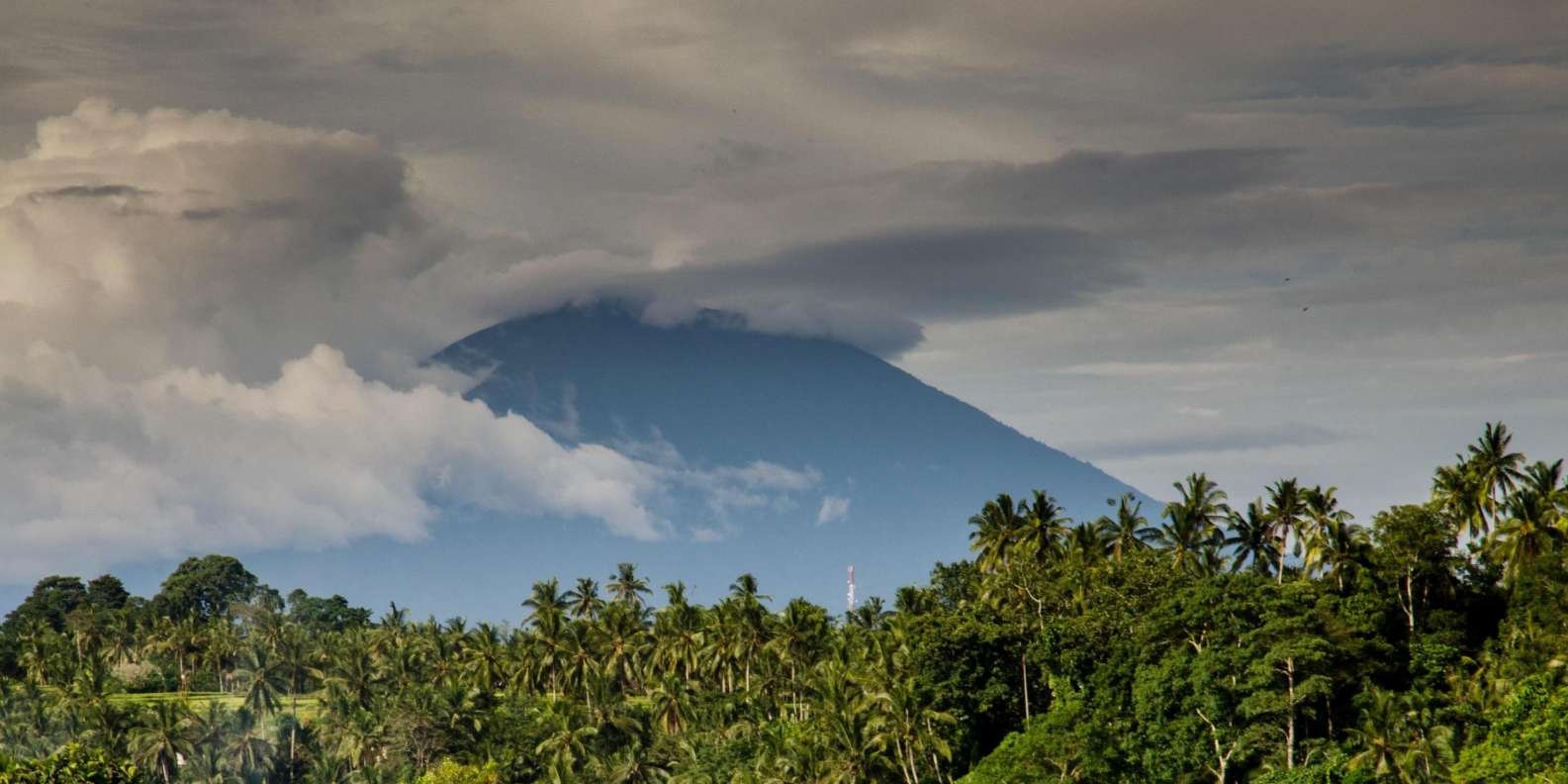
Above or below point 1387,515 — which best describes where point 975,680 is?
below

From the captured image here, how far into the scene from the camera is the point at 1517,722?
262 feet

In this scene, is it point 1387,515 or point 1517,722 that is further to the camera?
point 1387,515

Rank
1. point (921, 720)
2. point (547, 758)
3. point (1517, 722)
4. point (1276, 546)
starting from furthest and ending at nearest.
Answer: point (547, 758)
point (1276, 546)
point (921, 720)
point (1517, 722)

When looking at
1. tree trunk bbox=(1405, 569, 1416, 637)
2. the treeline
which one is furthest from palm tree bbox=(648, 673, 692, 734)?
tree trunk bbox=(1405, 569, 1416, 637)

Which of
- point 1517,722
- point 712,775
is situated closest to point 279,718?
point 712,775

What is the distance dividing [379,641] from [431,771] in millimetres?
57344

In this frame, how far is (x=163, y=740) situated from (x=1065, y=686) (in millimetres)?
81579

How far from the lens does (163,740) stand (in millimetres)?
144000

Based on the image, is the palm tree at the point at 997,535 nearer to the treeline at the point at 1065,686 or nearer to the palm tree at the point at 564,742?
the treeline at the point at 1065,686

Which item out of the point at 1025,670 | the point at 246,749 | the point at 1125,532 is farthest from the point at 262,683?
the point at 1125,532

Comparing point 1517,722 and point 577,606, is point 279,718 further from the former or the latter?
point 1517,722

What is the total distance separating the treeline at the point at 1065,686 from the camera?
93250mm

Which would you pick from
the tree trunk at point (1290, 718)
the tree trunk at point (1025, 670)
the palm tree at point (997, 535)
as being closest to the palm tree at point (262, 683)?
the palm tree at point (997, 535)

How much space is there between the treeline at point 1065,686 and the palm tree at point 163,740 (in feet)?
0.84
